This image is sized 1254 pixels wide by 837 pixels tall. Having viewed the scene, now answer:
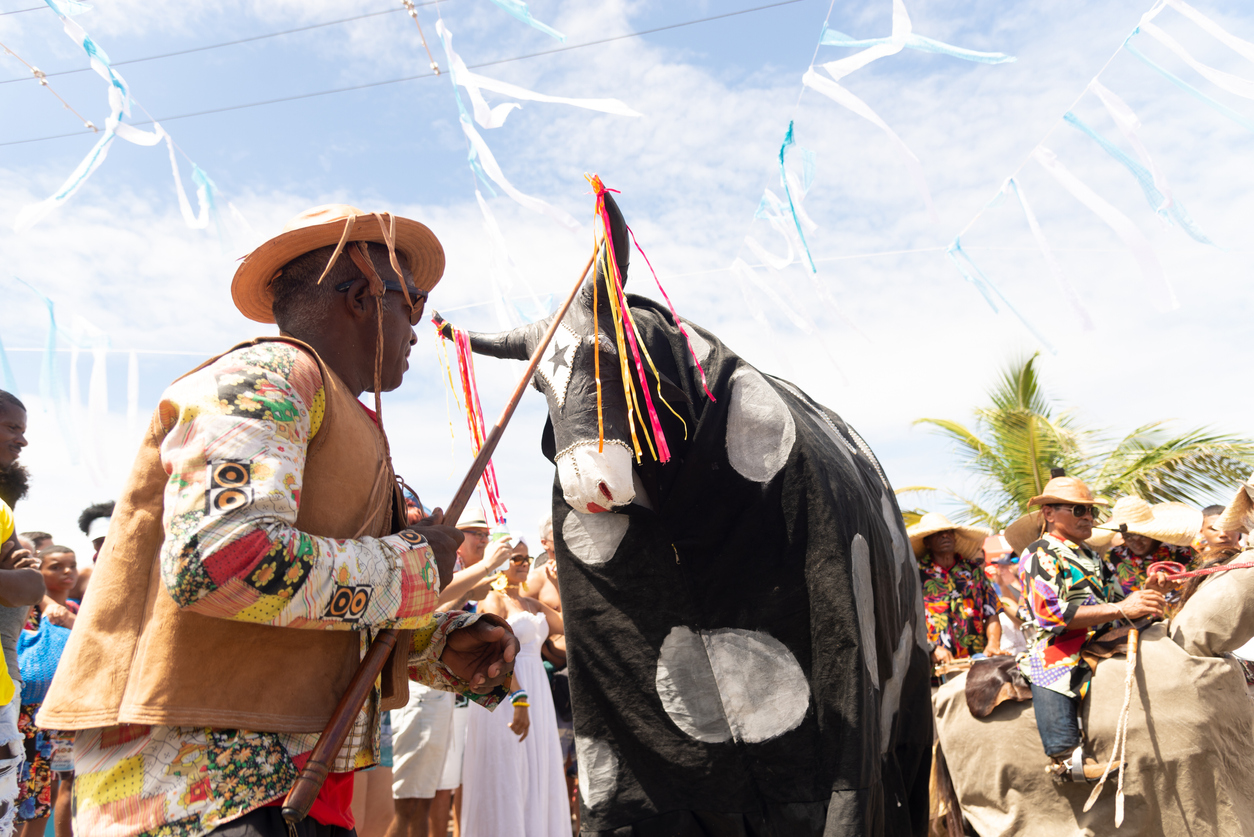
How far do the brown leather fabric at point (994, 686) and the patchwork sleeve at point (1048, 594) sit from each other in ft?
1.23

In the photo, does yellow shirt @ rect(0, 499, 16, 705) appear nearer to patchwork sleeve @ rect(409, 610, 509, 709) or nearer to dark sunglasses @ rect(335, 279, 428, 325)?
patchwork sleeve @ rect(409, 610, 509, 709)

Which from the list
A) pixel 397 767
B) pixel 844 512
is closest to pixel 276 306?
pixel 844 512

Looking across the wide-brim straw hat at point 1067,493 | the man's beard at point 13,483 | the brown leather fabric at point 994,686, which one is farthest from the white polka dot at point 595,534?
the brown leather fabric at point 994,686

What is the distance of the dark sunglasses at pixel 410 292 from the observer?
1778 mm

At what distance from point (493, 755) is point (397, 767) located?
58cm

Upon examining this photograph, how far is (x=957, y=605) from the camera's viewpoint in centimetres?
729

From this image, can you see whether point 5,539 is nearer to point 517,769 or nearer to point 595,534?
point 595,534

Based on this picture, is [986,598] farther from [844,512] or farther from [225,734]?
[225,734]

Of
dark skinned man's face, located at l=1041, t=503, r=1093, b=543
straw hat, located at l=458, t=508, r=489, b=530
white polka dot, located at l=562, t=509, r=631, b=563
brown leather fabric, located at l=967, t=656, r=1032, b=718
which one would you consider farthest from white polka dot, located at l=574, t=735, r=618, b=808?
straw hat, located at l=458, t=508, r=489, b=530

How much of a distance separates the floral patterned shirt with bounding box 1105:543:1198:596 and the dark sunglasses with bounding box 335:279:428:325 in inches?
265

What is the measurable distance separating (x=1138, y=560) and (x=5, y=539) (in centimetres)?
761

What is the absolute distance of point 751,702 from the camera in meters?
2.28

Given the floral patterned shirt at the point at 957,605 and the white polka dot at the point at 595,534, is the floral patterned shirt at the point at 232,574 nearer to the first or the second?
the white polka dot at the point at 595,534

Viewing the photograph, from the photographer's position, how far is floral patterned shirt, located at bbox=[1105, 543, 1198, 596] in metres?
6.95
